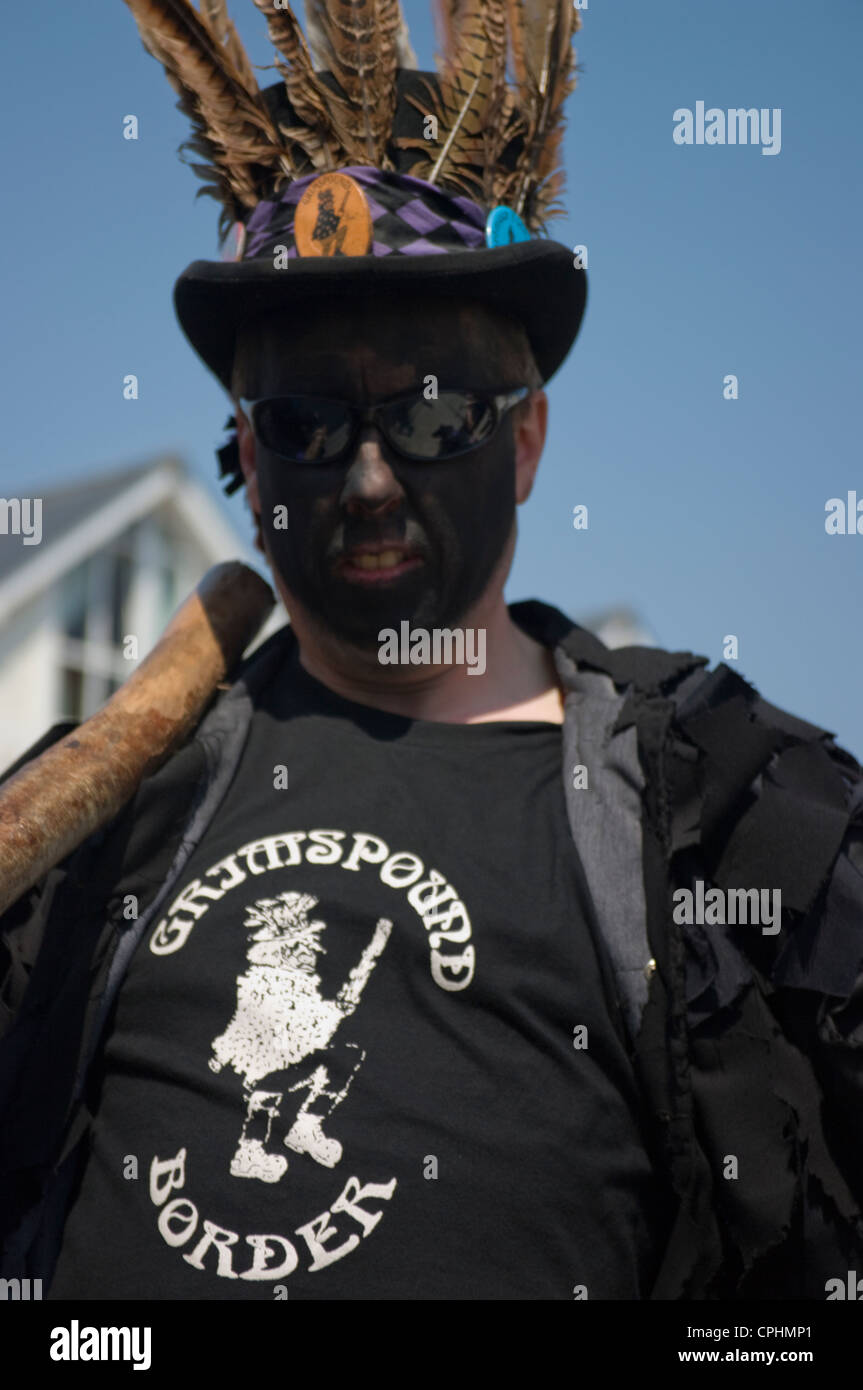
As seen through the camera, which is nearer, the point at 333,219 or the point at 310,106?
the point at 333,219

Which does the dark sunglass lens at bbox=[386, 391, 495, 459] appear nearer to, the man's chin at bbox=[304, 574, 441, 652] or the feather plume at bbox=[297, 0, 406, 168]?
the man's chin at bbox=[304, 574, 441, 652]

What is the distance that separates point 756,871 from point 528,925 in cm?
38

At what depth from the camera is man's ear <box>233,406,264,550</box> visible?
3264 millimetres

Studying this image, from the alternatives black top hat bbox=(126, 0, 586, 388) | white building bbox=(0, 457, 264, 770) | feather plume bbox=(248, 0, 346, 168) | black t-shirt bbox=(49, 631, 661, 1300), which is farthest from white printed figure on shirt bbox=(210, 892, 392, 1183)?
white building bbox=(0, 457, 264, 770)

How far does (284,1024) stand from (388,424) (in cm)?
110

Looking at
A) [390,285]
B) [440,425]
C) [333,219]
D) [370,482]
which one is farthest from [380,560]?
[333,219]

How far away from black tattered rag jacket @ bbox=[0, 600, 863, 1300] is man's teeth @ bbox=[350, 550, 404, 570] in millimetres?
421

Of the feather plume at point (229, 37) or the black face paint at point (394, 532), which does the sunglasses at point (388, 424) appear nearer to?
the black face paint at point (394, 532)

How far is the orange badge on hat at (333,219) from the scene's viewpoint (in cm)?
295

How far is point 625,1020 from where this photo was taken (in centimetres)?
256

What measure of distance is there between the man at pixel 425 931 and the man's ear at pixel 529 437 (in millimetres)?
145

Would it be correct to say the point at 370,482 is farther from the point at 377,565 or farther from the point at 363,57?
the point at 363,57

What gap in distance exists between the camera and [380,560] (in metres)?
2.95
